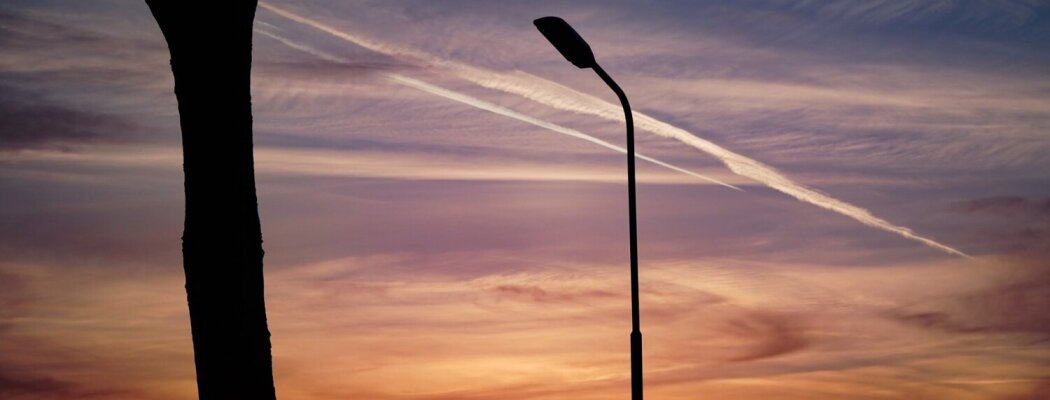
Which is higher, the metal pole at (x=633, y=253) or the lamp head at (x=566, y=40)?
the lamp head at (x=566, y=40)

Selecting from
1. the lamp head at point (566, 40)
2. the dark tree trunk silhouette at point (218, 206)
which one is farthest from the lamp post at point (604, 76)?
the dark tree trunk silhouette at point (218, 206)

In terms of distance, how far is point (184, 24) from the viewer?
37.0 feet

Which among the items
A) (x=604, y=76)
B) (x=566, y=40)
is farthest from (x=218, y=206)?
(x=604, y=76)

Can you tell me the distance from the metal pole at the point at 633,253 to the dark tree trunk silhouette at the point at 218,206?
3.61m

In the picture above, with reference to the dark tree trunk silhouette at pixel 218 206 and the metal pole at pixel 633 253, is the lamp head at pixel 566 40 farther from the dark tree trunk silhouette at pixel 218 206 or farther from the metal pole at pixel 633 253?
the dark tree trunk silhouette at pixel 218 206

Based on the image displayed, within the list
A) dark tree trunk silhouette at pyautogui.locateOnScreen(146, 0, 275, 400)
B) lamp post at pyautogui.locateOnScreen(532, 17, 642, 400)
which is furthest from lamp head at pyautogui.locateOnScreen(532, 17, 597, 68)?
dark tree trunk silhouette at pyautogui.locateOnScreen(146, 0, 275, 400)

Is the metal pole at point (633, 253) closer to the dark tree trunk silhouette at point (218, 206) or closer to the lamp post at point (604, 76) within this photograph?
the lamp post at point (604, 76)

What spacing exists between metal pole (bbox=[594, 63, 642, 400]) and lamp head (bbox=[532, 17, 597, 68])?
19 centimetres

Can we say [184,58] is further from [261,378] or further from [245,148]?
[261,378]

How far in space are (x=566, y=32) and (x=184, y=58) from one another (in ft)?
12.4

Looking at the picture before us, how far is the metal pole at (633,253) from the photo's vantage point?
1155cm

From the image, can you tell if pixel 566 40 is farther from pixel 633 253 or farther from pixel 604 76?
pixel 633 253

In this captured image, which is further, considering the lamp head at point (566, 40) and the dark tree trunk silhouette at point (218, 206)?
the lamp head at point (566, 40)

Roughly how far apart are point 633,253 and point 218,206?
419cm
